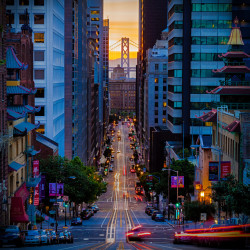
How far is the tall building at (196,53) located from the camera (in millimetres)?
113188

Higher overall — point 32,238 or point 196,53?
point 196,53

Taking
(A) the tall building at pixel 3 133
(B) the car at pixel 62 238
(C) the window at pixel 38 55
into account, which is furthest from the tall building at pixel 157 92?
(B) the car at pixel 62 238

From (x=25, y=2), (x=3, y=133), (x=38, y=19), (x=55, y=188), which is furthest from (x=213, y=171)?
(x=25, y=2)

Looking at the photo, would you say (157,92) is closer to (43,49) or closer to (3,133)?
(43,49)

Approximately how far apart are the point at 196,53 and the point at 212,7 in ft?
30.9

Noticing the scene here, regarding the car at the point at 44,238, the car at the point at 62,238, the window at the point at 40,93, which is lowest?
the car at the point at 62,238

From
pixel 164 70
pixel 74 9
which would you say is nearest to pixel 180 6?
pixel 74 9

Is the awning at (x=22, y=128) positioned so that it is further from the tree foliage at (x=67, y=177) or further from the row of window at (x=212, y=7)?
the row of window at (x=212, y=7)

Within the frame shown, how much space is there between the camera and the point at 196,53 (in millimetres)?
114125

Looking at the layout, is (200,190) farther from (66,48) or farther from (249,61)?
(66,48)

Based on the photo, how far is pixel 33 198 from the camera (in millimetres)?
68625

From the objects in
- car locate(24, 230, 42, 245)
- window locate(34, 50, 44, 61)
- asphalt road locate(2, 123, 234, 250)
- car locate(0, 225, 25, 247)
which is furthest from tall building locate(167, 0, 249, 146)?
car locate(0, 225, 25, 247)

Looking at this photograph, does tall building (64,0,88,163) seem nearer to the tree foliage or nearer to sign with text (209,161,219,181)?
the tree foliage

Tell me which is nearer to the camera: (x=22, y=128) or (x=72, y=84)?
(x=22, y=128)
